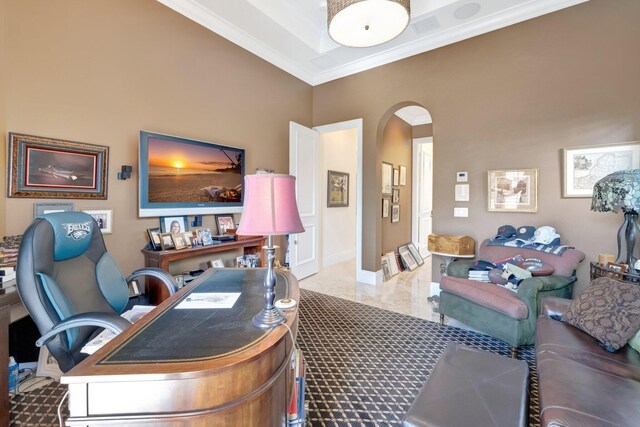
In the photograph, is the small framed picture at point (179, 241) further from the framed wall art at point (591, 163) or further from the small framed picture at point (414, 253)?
the small framed picture at point (414, 253)

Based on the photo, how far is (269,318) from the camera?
3.84 feet

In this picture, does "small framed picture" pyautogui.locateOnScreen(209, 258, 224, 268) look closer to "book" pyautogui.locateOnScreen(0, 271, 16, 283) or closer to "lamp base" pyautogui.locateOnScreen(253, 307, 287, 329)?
"book" pyautogui.locateOnScreen(0, 271, 16, 283)

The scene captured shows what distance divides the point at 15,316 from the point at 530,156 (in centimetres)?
506

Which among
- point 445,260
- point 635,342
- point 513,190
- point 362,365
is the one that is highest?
point 513,190

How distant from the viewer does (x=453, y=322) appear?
304cm

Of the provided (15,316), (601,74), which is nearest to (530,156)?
(601,74)

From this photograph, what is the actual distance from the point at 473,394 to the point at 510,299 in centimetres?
134

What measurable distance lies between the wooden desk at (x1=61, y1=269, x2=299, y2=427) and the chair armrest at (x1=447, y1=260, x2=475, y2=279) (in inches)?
98.5

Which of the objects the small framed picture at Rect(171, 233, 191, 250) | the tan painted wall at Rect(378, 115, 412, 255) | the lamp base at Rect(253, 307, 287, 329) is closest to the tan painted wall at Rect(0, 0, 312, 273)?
the small framed picture at Rect(171, 233, 191, 250)

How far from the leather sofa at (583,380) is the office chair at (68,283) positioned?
1980 mm

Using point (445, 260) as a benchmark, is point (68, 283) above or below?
above

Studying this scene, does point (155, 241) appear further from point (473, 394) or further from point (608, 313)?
point (608, 313)

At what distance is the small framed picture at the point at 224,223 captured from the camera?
11.6 ft

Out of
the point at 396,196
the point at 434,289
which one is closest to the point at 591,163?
the point at 434,289
